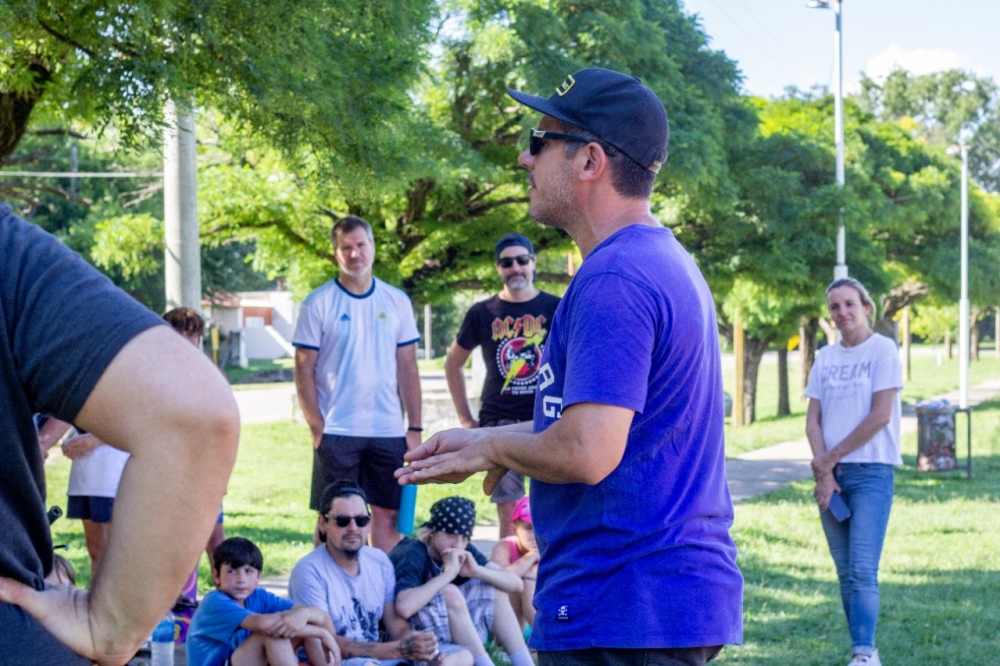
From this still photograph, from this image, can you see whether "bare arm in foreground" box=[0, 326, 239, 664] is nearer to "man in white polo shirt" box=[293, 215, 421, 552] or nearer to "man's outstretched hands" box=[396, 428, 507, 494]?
"man's outstretched hands" box=[396, 428, 507, 494]

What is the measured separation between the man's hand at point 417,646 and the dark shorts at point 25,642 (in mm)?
4113

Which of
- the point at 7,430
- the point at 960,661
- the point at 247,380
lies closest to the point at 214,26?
the point at 7,430

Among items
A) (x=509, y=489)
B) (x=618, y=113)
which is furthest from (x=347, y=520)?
(x=618, y=113)

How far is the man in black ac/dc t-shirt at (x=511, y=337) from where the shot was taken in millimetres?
7020

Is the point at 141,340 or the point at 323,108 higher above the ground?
the point at 323,108

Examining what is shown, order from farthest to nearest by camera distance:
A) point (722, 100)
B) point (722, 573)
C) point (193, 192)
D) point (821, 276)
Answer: point (821, 276) < point (722, 100) < point (193, 192) < point (722, 573)

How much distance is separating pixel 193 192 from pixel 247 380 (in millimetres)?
35185

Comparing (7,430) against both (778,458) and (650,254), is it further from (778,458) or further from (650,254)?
(778,458)

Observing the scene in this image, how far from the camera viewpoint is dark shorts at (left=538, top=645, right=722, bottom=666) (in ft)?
7.85

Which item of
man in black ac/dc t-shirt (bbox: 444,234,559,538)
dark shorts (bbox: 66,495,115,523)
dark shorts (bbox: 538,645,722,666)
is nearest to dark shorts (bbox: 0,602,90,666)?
dark shorts (bbox: 538,645,722,666)

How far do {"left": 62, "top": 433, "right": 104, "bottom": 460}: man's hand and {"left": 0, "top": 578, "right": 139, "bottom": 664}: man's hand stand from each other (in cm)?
511

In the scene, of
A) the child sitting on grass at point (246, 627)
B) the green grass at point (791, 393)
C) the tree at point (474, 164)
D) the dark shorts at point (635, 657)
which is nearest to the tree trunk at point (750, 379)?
→ the green grass at point (791, 393)

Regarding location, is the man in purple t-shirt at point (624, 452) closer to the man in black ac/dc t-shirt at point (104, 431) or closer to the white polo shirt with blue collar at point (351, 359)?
the man in black ac/dc t-shirt at point (104, 431)

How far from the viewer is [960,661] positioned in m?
6.51
